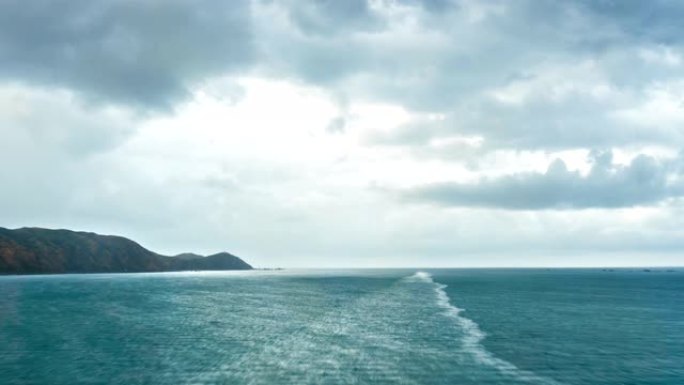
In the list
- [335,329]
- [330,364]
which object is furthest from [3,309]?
[330,364]

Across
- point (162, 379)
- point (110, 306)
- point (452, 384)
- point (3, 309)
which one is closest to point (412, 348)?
point (452, 384)

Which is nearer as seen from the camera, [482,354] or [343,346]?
[482,354]

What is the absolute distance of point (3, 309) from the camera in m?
99.4

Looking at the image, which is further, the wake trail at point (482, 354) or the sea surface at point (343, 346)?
the sea surface at point (343, 346)

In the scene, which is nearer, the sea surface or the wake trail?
the wake trail

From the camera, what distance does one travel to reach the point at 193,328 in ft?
241

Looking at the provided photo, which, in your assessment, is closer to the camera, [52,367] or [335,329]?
[52,367]

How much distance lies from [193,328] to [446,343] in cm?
3815

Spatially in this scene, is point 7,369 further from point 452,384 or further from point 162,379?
point 452,384

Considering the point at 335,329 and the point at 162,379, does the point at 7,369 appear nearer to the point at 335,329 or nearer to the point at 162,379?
the point at 162,379

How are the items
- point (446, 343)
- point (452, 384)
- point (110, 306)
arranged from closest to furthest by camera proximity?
point (452, 384)
point (446, 343)
point (110, 306)

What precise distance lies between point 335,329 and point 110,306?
6169cm

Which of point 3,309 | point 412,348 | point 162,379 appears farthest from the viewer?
point 3,309

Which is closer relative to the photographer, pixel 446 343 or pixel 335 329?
pixel 446 343
